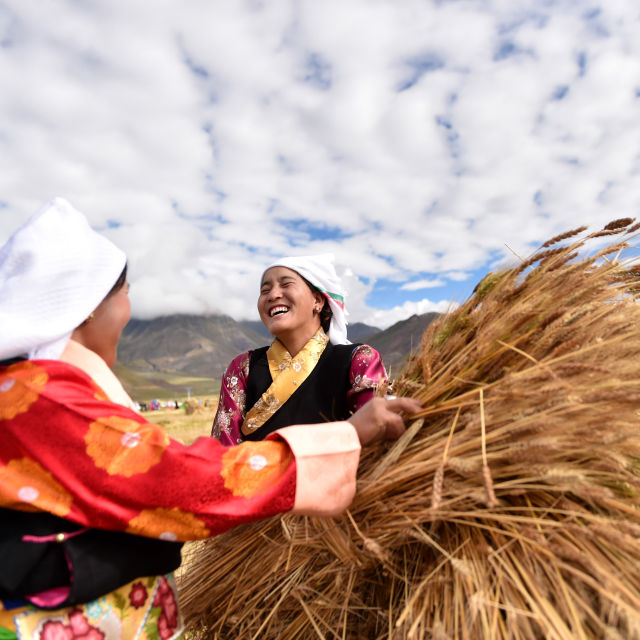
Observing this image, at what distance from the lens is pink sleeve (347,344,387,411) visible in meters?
1.93

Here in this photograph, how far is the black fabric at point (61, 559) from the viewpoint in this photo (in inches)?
38.1

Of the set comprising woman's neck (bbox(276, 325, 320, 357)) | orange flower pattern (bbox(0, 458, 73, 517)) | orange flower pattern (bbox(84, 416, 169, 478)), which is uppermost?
woman's neck (bbox(276, 325, 320, 357))

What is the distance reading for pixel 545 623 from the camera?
91 centimetres

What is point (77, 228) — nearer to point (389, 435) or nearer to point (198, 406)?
point (389, 435)

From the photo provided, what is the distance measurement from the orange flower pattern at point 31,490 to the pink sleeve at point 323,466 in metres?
0.49

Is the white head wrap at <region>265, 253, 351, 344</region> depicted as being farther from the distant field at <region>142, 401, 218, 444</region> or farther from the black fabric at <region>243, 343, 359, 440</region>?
the distant field at <region>142, 401, 218, 444</region>

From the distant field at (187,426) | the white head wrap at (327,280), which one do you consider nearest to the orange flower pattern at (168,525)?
the white head wrap at (327,280)

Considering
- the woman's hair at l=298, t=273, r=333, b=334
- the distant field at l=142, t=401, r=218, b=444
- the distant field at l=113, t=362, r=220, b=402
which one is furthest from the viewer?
the distant field at l=113, t=362, r=220, b=402

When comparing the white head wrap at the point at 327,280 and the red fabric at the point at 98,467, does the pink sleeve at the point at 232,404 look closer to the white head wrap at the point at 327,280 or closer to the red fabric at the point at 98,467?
the white head wrap at the point at 327,280

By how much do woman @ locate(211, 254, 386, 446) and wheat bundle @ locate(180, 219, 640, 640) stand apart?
600 millimetres

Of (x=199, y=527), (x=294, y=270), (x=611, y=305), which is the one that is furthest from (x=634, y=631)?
(x=294, y=270)

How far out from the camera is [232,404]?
2221mm

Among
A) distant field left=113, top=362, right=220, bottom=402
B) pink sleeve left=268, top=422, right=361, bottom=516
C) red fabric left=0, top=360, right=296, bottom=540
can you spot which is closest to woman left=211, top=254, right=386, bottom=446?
pink sleeve left=268, top=422, right=361, bottom=516

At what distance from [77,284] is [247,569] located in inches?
40.7
